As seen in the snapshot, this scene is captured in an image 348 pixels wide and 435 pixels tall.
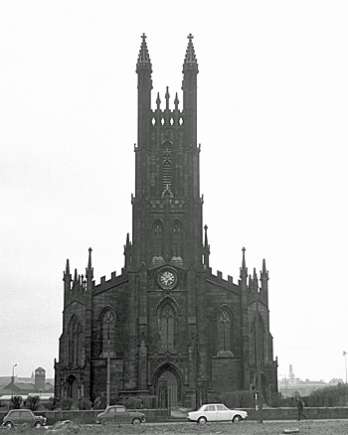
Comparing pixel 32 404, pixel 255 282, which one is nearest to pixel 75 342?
pixel 32 404

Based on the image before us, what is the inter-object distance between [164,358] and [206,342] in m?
3.85

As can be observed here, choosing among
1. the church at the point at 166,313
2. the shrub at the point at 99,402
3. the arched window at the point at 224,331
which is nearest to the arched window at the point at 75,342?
the church at the point at 166,313

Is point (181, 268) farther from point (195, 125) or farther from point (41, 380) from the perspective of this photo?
point (41, 380)

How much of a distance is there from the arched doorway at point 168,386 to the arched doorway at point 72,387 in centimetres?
768

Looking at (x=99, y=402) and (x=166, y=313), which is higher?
(x=166, y=313)

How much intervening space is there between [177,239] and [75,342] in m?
12.9

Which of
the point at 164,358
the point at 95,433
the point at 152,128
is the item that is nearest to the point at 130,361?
the point at 164,358

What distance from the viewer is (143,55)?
80000 millimetres

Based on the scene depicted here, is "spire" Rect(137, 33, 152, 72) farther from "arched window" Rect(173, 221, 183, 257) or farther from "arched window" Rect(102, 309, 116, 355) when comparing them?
"arched window" Rect(102, 309, 116, 355)

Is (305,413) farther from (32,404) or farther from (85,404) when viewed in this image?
(32,404)

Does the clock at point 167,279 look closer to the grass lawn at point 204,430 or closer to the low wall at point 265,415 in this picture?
the low wall at point 265,415

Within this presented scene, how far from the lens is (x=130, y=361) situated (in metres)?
71.3

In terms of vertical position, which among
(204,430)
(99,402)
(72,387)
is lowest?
(204,430)

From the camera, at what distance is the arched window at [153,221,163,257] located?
75.3 metres
